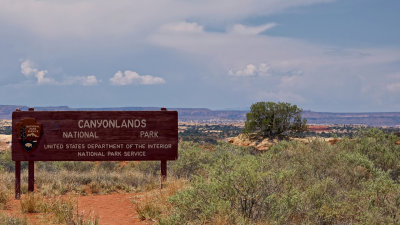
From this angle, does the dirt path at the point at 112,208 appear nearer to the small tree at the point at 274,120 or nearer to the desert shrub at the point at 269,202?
the desert shrub at the point at 269,202

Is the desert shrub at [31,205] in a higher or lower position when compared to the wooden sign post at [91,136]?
lower

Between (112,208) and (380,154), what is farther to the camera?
(380,154)

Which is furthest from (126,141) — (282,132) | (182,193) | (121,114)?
(282,132)

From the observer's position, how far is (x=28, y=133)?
11.7 meters

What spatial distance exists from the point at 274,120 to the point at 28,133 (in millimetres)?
21484

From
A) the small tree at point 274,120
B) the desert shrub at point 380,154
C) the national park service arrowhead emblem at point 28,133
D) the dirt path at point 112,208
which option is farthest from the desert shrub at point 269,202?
the small tree at point 274,120

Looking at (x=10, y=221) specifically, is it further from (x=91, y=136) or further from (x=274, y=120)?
(x=274, y=120)

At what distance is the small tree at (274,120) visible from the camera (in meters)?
30.1

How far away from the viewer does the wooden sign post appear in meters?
11.7

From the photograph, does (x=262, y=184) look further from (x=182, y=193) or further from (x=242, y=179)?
(x=182, y=193)

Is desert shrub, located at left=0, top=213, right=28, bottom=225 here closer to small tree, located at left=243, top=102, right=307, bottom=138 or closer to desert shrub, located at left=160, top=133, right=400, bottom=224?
desert shrub, located at left=160, top=133, right=400, bottom=224

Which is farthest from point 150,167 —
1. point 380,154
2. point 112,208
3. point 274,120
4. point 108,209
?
point 274,120

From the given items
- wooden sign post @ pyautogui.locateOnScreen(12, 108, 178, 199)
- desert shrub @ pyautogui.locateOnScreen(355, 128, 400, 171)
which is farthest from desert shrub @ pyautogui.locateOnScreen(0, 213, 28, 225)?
desert shrub @ pyautogui.locateOnScreen(355, 128, 400, 171)

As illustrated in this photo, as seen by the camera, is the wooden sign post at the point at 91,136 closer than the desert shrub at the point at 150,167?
Yes
